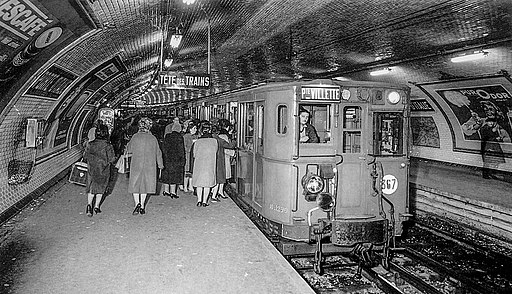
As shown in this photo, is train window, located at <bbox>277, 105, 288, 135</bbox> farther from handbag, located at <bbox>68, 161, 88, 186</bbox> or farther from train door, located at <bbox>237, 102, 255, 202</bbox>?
handbag, located at <bbox>68, 161, 88, 186</bbox>

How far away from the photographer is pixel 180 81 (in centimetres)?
963

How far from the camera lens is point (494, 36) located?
814 centimetres

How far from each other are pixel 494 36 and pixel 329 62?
221 inches

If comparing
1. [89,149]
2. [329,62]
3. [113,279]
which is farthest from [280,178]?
[329,62]

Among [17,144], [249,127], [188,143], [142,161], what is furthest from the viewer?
[188,143]

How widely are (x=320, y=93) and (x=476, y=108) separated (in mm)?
8460

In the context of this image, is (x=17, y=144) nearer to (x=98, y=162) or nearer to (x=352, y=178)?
(x=98, y=162)

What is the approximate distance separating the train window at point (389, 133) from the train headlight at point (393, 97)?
0.26 m

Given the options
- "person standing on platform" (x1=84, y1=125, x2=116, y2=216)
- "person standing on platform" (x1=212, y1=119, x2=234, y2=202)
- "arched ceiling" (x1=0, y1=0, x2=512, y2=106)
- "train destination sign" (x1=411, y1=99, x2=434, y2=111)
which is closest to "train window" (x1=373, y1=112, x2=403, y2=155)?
"arched ceiling" (x1=0, y1=0, x2=512, y2=106)

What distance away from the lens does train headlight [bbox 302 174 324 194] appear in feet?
21.9

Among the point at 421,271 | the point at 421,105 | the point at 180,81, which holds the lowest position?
the point at 421,271

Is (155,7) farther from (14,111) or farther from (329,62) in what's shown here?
(329,62)

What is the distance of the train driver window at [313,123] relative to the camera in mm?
7023

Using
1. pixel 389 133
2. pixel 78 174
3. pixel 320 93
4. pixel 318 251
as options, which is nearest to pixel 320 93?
pixel 320 93
